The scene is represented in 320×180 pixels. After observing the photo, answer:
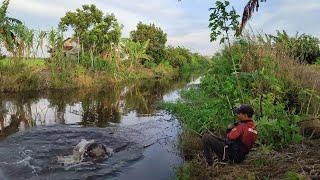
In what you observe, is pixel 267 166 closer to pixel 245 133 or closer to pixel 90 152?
pixel 245 133

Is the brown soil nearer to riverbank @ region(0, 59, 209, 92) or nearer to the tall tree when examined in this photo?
riverbank @ region(0, 59, 209, 92)

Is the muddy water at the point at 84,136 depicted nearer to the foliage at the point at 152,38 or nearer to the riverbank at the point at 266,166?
the riverbank at the point at 266,166

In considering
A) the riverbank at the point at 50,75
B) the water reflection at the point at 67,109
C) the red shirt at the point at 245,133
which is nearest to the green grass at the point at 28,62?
the riverbank at the point at 50,75

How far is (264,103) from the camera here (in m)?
9.67

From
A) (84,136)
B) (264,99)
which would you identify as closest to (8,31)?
(84,136)

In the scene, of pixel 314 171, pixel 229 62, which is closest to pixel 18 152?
pixel 314 171

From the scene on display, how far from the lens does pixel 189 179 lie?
7.11m

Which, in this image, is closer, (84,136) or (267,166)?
(267,166)

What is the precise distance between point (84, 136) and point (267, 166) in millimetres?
6377

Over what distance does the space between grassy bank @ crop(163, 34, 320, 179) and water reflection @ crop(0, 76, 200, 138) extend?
118 inches

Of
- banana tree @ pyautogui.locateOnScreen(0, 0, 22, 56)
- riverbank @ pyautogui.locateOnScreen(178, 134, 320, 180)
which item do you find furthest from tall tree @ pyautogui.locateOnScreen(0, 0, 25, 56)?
riverbank @ pyautogui.locateOnScreen(178, 134, 320, 180)

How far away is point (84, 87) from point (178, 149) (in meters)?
19.5

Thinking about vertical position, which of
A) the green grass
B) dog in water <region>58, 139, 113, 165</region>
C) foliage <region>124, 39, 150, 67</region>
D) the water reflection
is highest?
foliage <region>124, 39, 150, 67</region>

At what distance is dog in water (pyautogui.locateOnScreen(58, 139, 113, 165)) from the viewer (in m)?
9.18
